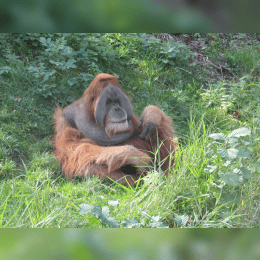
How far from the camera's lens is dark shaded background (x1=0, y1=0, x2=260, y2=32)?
1.75 feet

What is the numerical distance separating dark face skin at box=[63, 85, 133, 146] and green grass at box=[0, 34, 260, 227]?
0.42m

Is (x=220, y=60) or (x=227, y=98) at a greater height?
(x=220, y=60)

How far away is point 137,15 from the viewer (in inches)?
21.9

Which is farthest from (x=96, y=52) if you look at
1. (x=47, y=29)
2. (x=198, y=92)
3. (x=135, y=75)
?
(x=47, y=29)

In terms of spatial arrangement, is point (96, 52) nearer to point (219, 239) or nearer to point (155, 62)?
point (155, 62)

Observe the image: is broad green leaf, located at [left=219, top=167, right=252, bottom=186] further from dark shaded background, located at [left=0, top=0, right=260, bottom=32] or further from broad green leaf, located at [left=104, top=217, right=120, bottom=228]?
dark shaded background, located at [left=0, top=0, right=260, bottom=32]

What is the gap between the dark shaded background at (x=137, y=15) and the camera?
534mm

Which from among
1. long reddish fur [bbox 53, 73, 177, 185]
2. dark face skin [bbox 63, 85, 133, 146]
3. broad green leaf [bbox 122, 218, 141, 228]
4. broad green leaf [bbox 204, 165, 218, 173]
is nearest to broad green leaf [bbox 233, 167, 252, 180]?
broad green leaf [bbox 204, 165, 218, 173]

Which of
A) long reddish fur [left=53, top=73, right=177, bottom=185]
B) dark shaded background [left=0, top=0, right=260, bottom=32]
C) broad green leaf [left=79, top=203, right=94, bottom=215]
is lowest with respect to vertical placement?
broad green leaf [left=79, top=203, right=94, bottom=215]

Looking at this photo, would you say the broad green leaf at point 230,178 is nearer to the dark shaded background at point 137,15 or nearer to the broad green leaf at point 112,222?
the broad green leaf at point 112,222

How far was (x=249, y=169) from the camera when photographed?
1703 mm

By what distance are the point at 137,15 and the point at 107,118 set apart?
2.04 metres

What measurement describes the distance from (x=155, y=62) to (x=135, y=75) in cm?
45

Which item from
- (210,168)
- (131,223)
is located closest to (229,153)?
(210,168)
